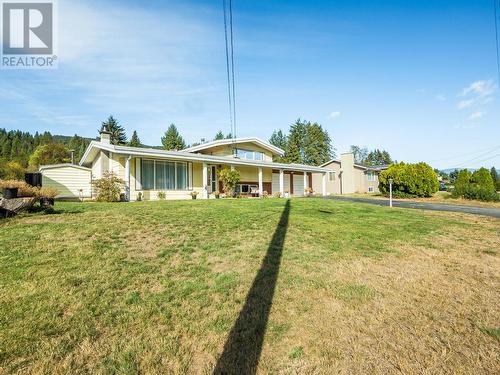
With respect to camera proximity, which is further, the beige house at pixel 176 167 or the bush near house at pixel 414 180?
the bush near house at pixel 414 180

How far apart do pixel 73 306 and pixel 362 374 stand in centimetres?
331

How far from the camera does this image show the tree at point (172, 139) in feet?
246

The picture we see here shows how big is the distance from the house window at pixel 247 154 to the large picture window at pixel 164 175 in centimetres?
709

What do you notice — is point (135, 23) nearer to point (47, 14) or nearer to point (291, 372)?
point (47, 14)

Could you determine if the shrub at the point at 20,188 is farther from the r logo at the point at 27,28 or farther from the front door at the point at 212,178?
the front door at the point at 212,178

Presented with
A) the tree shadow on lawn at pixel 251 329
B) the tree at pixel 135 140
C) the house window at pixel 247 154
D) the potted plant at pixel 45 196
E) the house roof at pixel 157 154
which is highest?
the tree at pixel 135 140

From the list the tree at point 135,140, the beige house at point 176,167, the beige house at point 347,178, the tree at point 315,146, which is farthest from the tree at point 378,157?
the beige house at point 176,167

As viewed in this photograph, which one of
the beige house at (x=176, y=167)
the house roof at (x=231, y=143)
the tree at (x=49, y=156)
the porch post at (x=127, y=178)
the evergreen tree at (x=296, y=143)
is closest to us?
the porch post at (x=127, y=178)

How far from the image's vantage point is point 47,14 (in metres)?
10.7

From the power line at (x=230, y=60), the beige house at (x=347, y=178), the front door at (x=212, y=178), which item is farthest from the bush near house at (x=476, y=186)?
the power line at (x=230, y=60)

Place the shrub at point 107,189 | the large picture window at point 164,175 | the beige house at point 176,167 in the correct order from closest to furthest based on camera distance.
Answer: the shrub at point 107,189
the beige house at point 176,167
the large picture window at point 164,175

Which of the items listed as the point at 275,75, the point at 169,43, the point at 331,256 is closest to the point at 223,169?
the point at 275,75

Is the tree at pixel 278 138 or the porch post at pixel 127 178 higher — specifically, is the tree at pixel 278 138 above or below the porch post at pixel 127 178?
above

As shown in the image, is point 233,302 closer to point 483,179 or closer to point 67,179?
point 67,179
